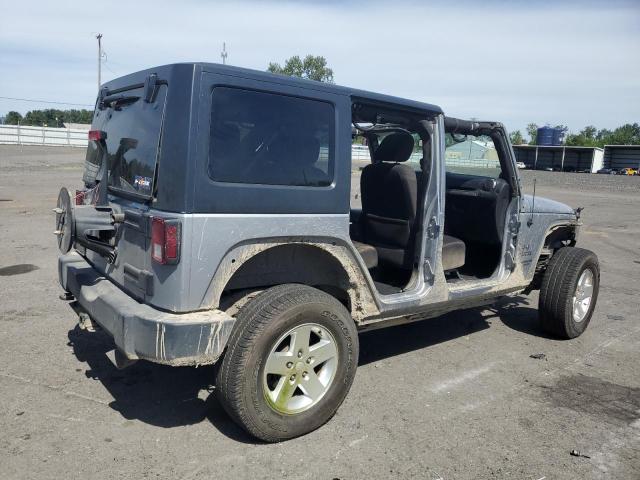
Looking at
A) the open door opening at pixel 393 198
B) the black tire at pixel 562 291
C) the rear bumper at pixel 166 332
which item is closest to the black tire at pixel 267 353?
the rear bumper at pixel 166 332

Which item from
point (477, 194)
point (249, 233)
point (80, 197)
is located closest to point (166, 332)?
point (249, 233)

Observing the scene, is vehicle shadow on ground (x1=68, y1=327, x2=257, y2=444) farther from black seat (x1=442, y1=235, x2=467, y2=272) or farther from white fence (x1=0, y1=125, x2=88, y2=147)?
white fence (x1=0, y1=125, x2=88, y2=147)

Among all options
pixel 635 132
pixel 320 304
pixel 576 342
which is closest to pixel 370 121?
pixel 320 304

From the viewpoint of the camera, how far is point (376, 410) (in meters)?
3.72

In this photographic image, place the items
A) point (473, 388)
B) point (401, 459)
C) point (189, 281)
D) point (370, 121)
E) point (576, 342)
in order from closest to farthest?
point (189, 281) → point (401, 459) → point (473, 388) → point (370, 121) → point (576, 342)

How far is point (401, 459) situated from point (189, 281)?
1544 mm

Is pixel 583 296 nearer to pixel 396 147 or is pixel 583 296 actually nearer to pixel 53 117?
pixel 396 147

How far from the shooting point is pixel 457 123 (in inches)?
182

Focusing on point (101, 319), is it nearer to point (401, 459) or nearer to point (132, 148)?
point (132, 148)

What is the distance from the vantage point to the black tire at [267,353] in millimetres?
3033

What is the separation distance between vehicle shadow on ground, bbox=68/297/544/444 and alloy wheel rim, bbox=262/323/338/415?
314 mm

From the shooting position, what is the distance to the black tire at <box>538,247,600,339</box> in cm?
524

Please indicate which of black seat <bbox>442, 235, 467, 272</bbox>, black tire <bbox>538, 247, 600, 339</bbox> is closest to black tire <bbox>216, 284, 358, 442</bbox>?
black seat <bbox>442, 235, 467, 272</bbox>

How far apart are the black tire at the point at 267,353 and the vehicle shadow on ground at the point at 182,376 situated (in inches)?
9.3
